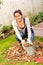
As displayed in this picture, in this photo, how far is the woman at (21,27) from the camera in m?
8.02

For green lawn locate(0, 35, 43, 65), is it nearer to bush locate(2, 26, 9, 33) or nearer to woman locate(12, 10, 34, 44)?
woman locate(12, 10, 34, 44)

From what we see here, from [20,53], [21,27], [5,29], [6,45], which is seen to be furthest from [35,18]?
[20,53]

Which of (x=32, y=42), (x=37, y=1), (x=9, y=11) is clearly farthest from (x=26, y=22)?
(x=37, y=1)

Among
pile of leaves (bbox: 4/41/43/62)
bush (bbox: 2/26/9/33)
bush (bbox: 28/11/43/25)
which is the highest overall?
bush (bbox: 28/11/43/25)

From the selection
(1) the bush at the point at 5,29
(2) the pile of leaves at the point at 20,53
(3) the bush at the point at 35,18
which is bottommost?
(2) the pile of leaves at the point at 20,53

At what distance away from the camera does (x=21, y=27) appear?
26.7 feet

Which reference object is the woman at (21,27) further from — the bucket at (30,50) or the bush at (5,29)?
the bush at (5,29)

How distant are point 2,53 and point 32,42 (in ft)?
3.14

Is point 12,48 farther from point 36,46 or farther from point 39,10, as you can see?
point 39,10

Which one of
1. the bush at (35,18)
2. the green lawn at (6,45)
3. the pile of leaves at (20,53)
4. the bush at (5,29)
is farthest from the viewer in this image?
the bush at (35,18)

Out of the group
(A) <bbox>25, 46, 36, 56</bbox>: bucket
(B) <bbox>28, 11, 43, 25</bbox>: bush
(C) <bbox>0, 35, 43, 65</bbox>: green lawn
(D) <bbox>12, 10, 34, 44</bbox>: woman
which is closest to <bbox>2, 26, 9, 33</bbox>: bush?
(C) <bbox>0, 35, 43, 65</bbox>: green lawn

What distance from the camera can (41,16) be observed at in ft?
40.4

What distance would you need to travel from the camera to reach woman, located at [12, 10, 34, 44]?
26.3ft

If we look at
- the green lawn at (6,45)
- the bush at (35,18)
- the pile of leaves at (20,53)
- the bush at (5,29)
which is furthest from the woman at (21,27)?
the bush at (35,18)
